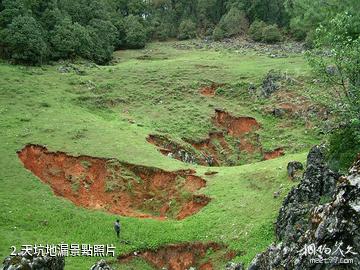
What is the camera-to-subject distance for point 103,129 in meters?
42.4

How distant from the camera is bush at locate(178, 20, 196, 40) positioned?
314 feet

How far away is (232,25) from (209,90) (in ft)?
130

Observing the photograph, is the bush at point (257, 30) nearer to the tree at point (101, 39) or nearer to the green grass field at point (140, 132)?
the green grass field at point (140, 132)

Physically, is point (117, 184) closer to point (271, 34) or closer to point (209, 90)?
point (209, 90)

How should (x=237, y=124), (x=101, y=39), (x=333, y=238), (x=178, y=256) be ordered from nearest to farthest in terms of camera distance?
1. (x=333, y=238)
2. (x=178, y=256)
3. (x=237, y=124)
4. (x=101, y=39)

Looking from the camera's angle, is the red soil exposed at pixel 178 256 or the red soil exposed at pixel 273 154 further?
the red soil exposed at pixel 273 154

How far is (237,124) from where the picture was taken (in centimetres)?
5116

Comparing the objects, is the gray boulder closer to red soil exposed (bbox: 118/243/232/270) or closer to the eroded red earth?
red soil exposed (bbox: 118/243/232/270)

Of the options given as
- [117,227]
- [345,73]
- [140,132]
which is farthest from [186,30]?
[345,73]

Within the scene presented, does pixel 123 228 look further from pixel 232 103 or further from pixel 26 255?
pixel 232 103

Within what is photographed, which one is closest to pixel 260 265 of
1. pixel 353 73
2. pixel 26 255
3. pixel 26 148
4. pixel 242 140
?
pixel 26 255

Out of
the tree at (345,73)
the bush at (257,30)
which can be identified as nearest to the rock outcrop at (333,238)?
the tree at (345,73)

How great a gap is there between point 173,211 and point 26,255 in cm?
1688

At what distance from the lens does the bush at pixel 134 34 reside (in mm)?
82675
